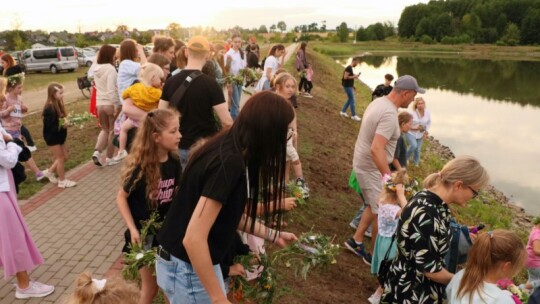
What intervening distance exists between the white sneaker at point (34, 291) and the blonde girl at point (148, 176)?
1522mm

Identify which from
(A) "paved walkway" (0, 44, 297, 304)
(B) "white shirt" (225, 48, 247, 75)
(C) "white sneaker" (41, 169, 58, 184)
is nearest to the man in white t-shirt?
(B) "white shirt" (225, 48, 247, 75)

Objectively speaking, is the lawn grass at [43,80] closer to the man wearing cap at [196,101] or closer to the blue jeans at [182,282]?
the man wearing cap at [196,101]

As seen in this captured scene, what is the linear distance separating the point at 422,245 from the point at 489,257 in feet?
1.34

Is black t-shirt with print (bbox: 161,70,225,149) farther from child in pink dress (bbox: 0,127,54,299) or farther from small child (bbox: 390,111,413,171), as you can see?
small child (bbox: 390,111,413,171)

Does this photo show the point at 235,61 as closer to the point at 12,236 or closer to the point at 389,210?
the point at 389,210

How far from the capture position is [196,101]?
4121 millimetres

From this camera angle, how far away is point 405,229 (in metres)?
2.80

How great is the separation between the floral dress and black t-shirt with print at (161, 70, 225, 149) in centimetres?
219

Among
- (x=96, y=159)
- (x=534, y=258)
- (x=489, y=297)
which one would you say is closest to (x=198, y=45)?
(x=489, y=297)

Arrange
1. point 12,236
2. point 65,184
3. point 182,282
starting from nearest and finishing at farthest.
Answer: point 182,282
point 12,236
point 65,184

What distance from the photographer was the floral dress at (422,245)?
8.87 ft

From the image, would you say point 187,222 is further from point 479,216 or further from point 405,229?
point 479,216

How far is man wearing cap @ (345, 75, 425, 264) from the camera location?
4.42 meters

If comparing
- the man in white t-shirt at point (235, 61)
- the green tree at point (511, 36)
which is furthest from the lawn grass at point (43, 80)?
the green tree at point (511, 36)
